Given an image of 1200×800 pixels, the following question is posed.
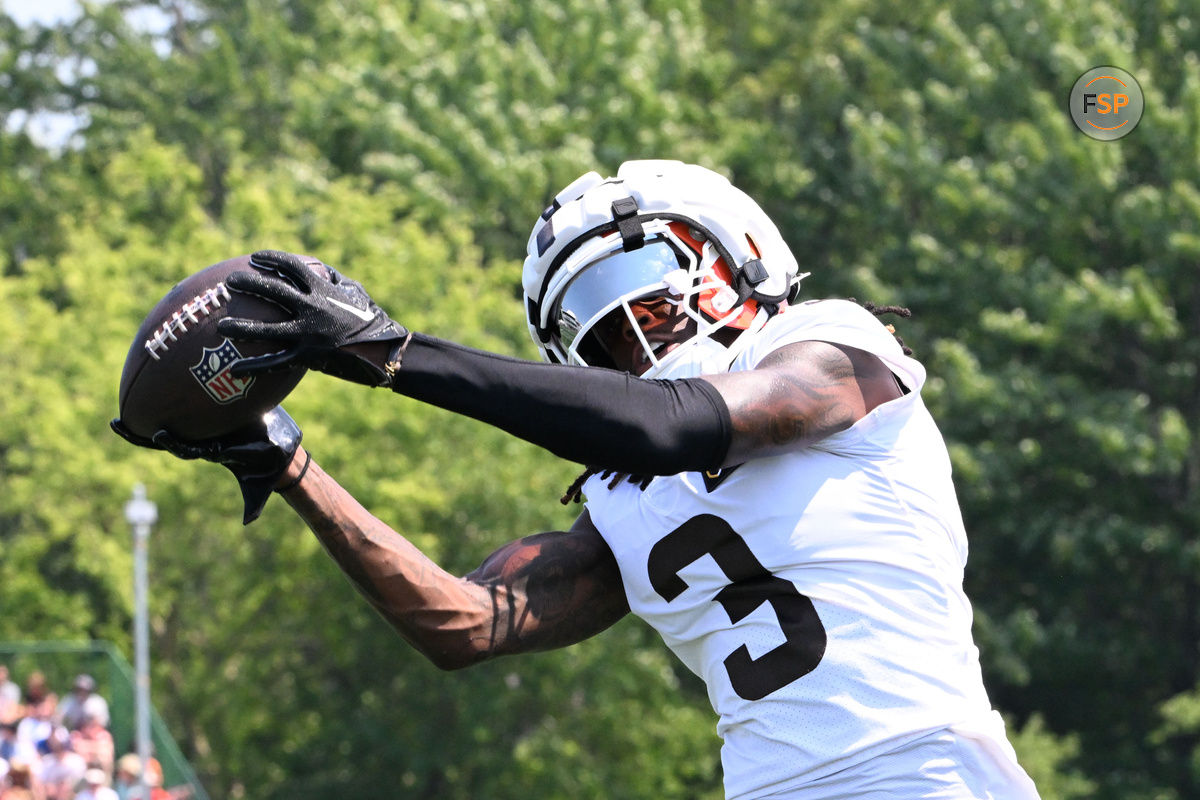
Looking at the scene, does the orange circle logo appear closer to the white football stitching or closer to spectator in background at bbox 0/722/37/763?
spectator in background at bbox 0/722/37/763

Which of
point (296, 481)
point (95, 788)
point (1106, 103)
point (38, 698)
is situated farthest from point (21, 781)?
point (1106, 103)

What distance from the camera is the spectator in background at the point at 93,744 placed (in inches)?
521

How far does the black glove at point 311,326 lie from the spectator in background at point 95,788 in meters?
10.7

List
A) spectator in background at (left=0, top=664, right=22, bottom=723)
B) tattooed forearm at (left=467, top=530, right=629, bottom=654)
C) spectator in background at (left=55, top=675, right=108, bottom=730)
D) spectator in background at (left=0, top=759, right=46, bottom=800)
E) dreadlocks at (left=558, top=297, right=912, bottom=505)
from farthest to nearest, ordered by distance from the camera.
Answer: spectator in background at (left=55, top=675, right=108, bottom=730) < spectator in background at (left=0, top=664, right=22, bottom=723) < spectator in background at (left=0, top=759, right=46, bottom=800) < tattooed forearm at (left=467, top=530, right=629, bottom=654) < dreadlocks at (left=558, top=297, right=912, bottom=505)

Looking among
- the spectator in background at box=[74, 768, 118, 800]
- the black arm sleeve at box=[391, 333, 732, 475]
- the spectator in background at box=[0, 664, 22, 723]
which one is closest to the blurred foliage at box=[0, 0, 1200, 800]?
the spectator in background at box=[0, 664, 22, 723]

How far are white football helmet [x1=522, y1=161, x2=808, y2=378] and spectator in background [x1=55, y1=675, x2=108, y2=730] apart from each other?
11373 mm

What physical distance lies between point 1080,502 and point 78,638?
12.9 meters

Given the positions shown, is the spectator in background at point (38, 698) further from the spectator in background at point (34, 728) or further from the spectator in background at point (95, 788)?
the spectator in background at point (95, 788)

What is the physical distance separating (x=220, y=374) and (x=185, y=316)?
0.13 meters

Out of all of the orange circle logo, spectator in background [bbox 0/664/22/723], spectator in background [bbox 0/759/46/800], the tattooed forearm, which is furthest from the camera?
the orange circle logo

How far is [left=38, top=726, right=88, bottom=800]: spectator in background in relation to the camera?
40.9ft

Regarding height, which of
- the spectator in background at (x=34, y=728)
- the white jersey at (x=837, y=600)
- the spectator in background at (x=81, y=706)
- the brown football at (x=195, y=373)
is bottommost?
the spectator in background at (x=81, y=706)

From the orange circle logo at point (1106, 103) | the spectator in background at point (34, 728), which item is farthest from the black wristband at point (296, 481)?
the orange circle logo at point (1106, 103)

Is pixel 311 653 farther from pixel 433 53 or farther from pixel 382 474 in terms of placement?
pixel 433 53
